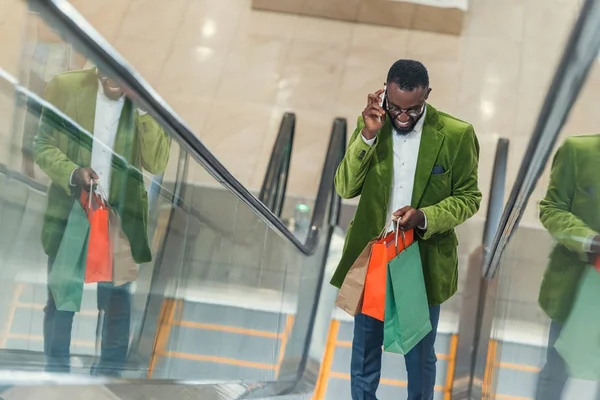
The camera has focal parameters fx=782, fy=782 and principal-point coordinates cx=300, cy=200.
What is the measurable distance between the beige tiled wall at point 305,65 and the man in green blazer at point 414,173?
364 cm

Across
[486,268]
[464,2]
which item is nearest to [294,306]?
[486,268]

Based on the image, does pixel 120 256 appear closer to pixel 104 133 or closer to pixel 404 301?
pixel 104 133

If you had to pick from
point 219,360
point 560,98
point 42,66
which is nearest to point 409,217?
point 560,98

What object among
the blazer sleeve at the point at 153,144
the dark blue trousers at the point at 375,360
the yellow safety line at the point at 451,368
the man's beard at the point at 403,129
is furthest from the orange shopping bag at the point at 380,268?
the yellow safety line at the point at 451,368

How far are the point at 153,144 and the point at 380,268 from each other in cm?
88

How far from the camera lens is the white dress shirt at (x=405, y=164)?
103 inches

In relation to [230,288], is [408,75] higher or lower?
higher

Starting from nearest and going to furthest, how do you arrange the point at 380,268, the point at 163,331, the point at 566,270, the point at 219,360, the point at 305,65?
1. the point at 566,270
2. the point at 380,268
3. the point at 163,331
4. the point at 219,360
5. the point at 305,65

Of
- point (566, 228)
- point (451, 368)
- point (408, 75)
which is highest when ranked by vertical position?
point (408, 75)

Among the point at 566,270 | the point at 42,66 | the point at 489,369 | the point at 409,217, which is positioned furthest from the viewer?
the point at 489,369

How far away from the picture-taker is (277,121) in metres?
6.80

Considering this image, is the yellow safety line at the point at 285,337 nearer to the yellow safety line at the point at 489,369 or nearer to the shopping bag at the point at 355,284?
the yellow safety line at the point at 489,369

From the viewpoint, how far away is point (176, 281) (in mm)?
3221

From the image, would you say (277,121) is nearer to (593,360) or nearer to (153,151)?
(153,151)
